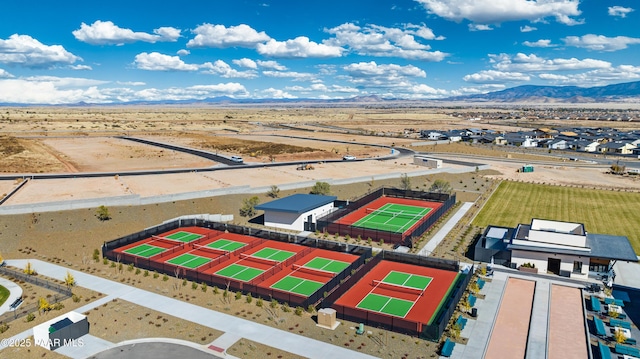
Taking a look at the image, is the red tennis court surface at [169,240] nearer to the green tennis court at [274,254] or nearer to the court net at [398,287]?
the green tennis court at [274,254]

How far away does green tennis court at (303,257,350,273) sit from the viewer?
3675 centimetres

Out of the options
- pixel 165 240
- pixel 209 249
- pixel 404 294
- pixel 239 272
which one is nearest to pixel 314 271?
pixel 239 272

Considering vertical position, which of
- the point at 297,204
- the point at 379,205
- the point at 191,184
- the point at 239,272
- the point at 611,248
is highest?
the point at 191,184

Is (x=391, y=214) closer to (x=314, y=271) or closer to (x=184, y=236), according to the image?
(x=314, y=271)

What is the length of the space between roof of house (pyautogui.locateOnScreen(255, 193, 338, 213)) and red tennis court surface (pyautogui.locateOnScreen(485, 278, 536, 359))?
22265mm

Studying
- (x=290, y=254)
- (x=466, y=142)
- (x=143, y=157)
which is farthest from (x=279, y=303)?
(x=466, y=142)

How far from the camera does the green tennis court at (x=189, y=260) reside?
3791cm

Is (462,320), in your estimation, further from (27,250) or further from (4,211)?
(4,211)

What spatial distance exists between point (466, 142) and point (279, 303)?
11726 cm

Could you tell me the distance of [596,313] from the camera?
95.2ft

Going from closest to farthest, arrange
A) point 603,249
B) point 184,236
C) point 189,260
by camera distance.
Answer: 1. point 603,249
2. point 189,260
3. point 184,236

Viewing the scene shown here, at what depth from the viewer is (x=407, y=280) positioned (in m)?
34.6

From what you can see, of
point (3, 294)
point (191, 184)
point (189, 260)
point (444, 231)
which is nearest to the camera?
point (3, 294)

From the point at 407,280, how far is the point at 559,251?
40.8 ft
